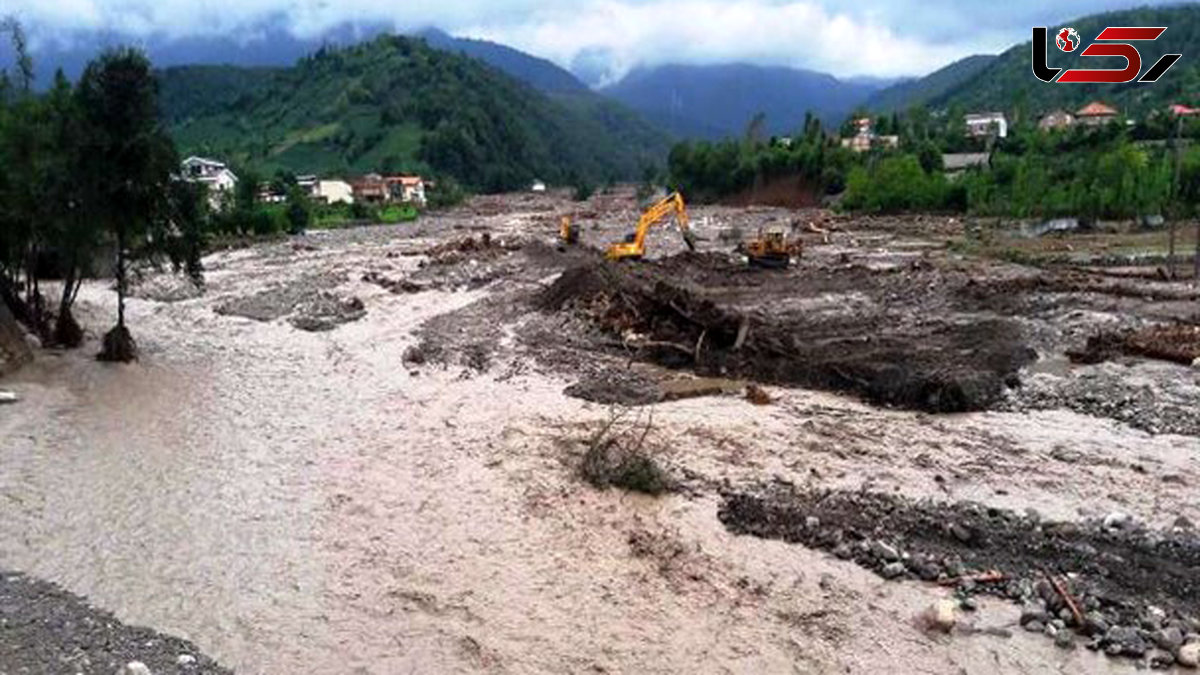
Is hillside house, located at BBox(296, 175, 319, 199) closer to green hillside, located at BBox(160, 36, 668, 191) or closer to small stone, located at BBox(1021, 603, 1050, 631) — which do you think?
green hillside, located at BBox(160, 36, 668, 191)

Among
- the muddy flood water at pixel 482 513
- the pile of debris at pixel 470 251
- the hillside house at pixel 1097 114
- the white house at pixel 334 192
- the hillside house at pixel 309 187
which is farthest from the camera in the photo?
the white house at pixel 334 192

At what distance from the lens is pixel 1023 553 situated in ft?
44.7

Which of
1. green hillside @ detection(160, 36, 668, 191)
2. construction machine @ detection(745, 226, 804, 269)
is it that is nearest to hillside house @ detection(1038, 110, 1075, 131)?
green hillside @ detection(160, 36, 668, 191)

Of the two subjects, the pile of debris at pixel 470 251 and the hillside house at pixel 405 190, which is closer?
the pile of debris at pixel 470 251

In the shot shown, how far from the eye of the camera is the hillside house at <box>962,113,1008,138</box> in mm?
104875

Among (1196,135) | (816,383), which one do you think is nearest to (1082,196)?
(1196,135)

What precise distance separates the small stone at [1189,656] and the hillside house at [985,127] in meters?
96.9

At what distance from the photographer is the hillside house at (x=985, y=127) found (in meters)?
105

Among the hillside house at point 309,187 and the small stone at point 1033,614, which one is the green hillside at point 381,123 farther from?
the small stone at point 1033,614

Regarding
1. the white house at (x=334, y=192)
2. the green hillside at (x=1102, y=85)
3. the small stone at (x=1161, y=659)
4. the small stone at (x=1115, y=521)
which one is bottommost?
the small stone at (x=1161, y=659)

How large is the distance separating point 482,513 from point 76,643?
626 cm

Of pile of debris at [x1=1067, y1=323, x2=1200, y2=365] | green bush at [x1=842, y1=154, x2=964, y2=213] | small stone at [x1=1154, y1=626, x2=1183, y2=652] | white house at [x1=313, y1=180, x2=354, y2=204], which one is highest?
white house at [x1=313, y1=180, x2=354, y2=204]

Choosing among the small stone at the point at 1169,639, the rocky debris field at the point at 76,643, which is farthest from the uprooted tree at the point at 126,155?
the small stone at the point at 1169,639

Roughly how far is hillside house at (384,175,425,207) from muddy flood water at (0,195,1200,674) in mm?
93847
